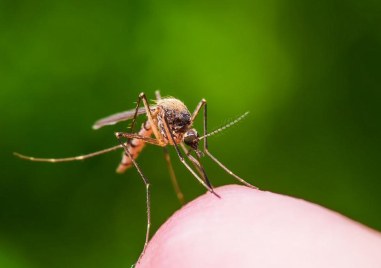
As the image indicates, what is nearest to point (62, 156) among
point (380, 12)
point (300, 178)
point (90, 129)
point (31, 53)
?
point (90, 129)

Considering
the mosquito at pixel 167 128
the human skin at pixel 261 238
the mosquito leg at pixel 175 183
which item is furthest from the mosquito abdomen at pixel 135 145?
the human skin at pixel 261 238

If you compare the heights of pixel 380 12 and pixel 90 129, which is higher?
pixel 380 12

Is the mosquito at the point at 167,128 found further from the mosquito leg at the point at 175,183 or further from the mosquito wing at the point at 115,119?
the mosquito leg at the point at 175,183

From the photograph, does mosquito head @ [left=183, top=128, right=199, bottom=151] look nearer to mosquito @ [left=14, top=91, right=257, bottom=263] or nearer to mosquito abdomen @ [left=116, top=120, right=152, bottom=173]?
mosquito @ [left=14, top=91, right=257, bottom=263]

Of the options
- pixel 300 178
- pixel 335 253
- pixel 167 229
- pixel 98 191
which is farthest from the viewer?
pixel 300 178

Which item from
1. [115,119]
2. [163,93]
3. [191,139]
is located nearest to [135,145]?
[115,119]

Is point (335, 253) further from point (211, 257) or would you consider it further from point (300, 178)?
point (300, 178)

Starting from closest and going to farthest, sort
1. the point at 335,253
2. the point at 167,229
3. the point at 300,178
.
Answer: the point at 335,253 → the point at 167,229 → the point at 300,178
